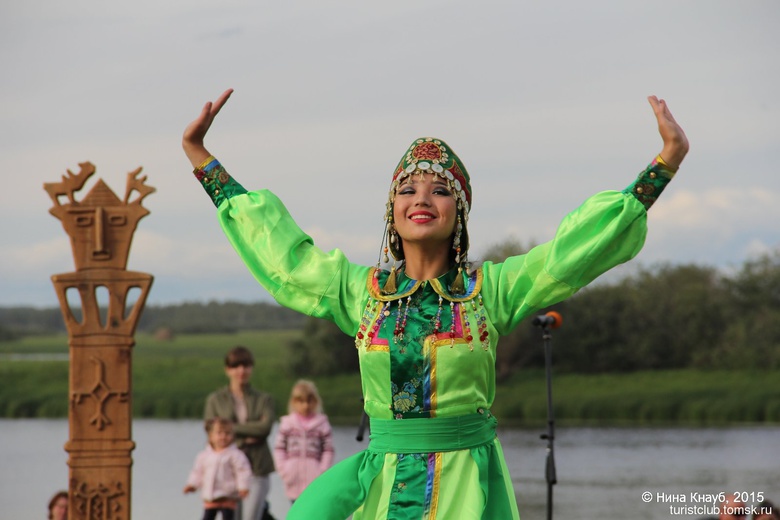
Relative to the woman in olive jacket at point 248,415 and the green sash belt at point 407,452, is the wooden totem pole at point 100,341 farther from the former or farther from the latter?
the green sash belt at point 407,452

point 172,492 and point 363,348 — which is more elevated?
point 363,348

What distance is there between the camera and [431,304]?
11.0 ft

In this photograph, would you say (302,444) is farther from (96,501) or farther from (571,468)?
(571,468)

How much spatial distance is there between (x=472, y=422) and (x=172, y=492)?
9470 millimetres

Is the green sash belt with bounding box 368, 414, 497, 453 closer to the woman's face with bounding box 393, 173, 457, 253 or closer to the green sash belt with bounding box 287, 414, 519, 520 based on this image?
the green sash belt with bounding box 287, 414, 519, 520

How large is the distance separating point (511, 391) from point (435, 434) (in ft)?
63.6

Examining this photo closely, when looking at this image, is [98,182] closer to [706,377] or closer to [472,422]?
[472,422]

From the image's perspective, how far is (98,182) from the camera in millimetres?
6203

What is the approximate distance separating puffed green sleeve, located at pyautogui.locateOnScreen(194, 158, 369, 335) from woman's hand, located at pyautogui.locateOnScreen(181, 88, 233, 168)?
0.05 m

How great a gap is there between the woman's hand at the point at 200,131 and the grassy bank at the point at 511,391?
16.7 metres

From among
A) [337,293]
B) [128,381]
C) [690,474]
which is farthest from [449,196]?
[690,474]

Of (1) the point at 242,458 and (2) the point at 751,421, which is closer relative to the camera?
(1) the point at 242,458

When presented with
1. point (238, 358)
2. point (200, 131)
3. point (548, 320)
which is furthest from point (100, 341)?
point (200, 131)

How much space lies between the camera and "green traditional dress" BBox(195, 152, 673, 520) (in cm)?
322
